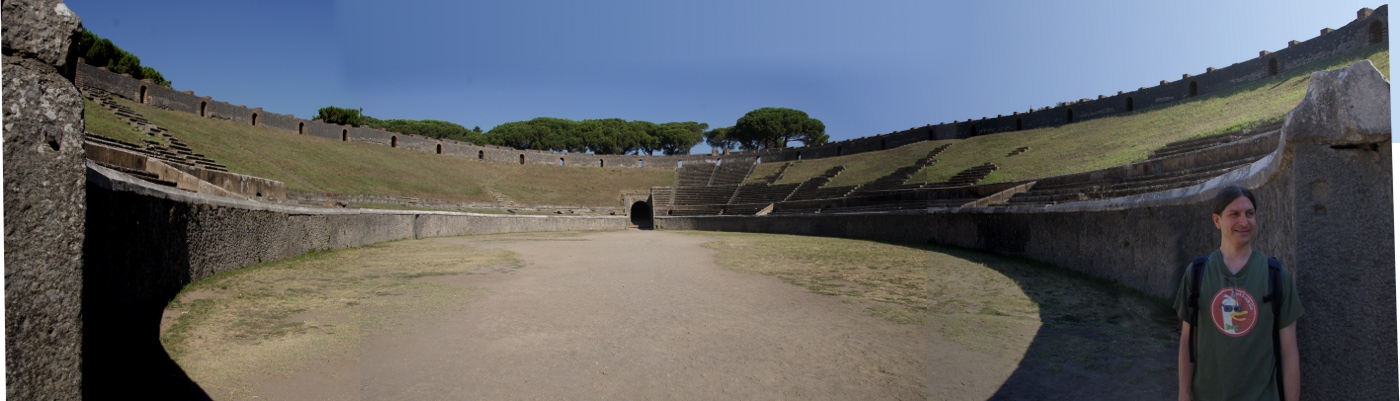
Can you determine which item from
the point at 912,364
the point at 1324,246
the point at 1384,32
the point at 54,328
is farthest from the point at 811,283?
the point at 1384,32

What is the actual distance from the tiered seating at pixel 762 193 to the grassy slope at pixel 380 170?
10.3 m

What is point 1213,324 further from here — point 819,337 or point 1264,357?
point 819,337

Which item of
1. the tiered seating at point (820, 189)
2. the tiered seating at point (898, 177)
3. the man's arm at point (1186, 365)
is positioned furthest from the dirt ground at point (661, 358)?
the tiered seating at point (820, 189)

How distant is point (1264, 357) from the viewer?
2311 mm

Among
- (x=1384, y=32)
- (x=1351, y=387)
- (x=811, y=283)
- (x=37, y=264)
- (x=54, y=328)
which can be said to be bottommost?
(x=811, y=283)

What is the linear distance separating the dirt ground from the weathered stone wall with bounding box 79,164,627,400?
0.61 metres

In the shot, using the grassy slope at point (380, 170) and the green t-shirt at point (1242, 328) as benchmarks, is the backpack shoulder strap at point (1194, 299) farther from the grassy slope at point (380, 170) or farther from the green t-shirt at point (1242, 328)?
the grassy slope at point (380, 170)

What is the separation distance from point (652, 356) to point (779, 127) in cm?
7230

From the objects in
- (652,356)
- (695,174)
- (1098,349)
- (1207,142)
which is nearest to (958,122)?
(695,174)

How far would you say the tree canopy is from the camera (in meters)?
75.5

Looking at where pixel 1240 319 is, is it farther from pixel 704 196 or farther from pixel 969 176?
pixel 704 196

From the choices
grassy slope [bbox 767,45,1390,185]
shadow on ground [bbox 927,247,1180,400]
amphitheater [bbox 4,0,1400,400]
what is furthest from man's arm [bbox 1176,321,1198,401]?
grassy slope [bbox 767,45,1390,185]

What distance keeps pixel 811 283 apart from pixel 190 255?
7.02 metres

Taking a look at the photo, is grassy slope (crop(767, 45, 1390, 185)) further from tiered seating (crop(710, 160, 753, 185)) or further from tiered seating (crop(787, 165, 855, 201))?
tiered seating (crop(710, 160, 753, 185))
